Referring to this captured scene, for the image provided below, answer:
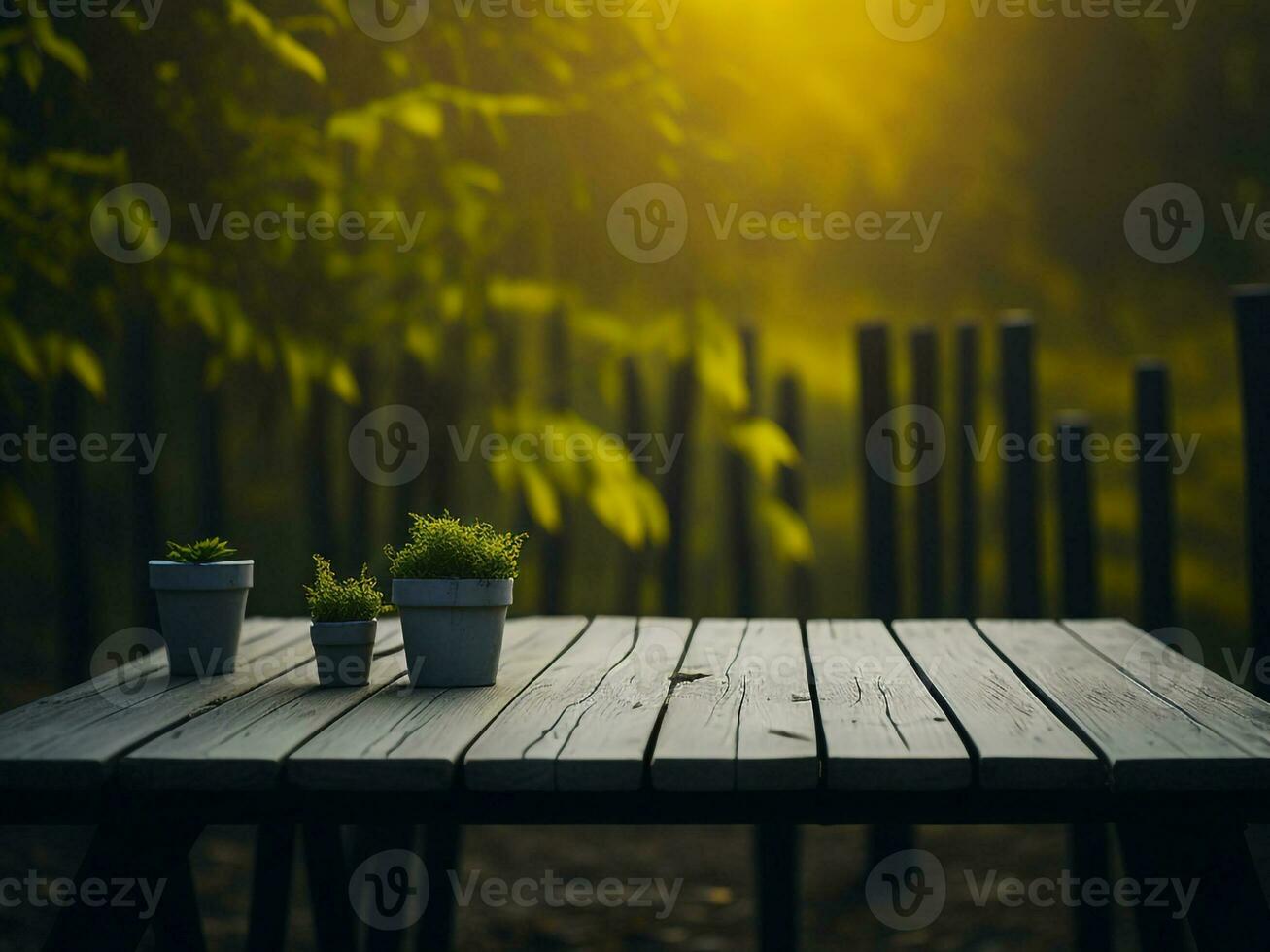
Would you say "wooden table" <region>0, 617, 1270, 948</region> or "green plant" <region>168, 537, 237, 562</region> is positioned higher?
"green plant" <region>168, 537, 237, 562</region>

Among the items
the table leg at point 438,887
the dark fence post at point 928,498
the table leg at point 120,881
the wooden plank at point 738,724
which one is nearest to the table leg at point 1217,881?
the wooden plank at point 738,724

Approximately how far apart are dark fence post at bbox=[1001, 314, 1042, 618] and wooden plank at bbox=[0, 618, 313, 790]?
213 cm

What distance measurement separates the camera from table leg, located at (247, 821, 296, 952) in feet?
8.56

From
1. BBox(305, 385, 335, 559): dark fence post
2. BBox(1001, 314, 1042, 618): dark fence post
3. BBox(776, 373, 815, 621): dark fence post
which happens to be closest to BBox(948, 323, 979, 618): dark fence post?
BBox(1001, 314, 1042, 618): dark fence post

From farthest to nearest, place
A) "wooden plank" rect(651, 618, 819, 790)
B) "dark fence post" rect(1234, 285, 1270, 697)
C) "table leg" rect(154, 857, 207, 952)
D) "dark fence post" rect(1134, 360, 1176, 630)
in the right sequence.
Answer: "dark fence post" rect(1134, 360, 1176, 630) → "dark fence post" rect(1234, 285, 1270, 697) → "table leg" rect(154, 857, 207, 952) → "wooden plank" rect(651, 618, 819, 790)

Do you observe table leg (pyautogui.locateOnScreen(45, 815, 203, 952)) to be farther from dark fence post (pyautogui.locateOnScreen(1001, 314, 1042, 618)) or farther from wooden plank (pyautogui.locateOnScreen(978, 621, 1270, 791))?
dark fence post (pyautogui.locateOnScreen(1001, 314, 1042, 618))

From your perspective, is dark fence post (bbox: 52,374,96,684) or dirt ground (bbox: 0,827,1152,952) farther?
dirt ground (bbox: 0,827,1152,952)

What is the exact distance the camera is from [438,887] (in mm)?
3074

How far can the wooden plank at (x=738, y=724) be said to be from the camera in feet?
4.82

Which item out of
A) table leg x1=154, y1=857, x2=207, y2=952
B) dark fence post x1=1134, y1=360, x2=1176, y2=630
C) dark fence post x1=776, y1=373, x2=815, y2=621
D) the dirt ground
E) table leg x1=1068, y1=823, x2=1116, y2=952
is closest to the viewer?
table leg x1=154, y1=857, x2=207, y2=952

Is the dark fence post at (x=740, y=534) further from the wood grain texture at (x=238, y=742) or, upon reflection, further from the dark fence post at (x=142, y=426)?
the wood grain texture at (x=238, y=742)

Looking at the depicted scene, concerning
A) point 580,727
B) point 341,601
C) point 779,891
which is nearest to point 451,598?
point 341,601

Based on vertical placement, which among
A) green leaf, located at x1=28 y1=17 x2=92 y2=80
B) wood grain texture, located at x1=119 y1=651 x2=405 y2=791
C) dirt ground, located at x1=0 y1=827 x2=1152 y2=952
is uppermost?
green leaf, located at x1=28 y1=17 x2=92 y2=80

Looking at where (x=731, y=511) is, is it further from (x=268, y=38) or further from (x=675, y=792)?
(x=675, y=792)
